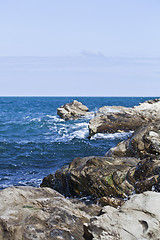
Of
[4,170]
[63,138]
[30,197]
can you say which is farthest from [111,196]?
[63,138]

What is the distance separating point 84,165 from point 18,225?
4514 millimetres

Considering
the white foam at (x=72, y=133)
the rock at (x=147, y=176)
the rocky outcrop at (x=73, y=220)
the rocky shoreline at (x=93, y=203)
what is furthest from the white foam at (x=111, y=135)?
the rocky outcrop at (x=73, y=220)

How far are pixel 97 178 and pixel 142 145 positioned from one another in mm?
4125

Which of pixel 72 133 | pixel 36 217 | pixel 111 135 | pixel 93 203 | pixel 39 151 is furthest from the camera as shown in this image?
pixel 72 133

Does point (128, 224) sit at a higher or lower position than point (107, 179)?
higher

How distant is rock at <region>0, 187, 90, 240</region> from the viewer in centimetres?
541

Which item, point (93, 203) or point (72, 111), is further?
point (72, 111)

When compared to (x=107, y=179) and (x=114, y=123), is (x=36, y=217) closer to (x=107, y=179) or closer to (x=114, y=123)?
(x=107, y=179)

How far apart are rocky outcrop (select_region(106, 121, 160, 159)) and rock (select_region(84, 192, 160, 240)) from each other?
6083 mm

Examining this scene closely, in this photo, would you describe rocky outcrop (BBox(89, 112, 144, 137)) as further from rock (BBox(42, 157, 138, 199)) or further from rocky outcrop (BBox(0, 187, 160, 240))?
rocky outcrop (BBox(0, 187, 160, 240))

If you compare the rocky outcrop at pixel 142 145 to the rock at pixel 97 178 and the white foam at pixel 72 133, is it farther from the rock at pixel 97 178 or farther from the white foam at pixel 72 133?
the white foam at pixel 72 133

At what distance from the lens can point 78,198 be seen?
29.9ft

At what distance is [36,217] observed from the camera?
5859 millimetres

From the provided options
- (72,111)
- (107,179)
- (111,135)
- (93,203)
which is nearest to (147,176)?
(107,179)
